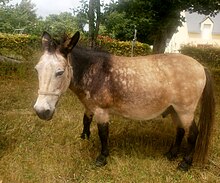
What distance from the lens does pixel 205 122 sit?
177 inches

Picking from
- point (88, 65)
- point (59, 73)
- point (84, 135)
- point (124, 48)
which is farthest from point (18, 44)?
point (59, 73)

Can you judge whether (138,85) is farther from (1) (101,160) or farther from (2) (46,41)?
(2) (46,41)

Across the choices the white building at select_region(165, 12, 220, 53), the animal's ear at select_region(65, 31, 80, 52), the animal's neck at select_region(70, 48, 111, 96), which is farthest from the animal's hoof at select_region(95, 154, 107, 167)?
the white building at select_region(165, 12, 220, 53)

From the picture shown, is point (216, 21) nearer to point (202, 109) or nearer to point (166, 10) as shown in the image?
point (166, 10)

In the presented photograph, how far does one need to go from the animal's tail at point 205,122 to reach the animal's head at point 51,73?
1.95m

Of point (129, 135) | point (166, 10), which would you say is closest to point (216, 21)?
point (166, 10)

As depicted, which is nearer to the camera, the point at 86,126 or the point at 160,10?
the point at 86,126

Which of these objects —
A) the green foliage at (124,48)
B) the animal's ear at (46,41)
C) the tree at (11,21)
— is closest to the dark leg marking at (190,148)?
the animal's ear at (46,41)

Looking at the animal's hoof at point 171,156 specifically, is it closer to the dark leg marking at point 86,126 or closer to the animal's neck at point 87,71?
the dark leg marking at point 86,126

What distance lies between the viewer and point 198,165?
454 cm

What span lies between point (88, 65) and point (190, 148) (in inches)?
71.4

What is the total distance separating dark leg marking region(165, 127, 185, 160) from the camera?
4773 mm

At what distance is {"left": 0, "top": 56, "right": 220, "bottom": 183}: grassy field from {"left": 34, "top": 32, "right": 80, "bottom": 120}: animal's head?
1.07 metres

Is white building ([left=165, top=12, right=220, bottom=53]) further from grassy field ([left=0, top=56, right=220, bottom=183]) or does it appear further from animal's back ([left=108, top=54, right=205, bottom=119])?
animal's back ([left=108, top=54, right=205, bottom=119])
